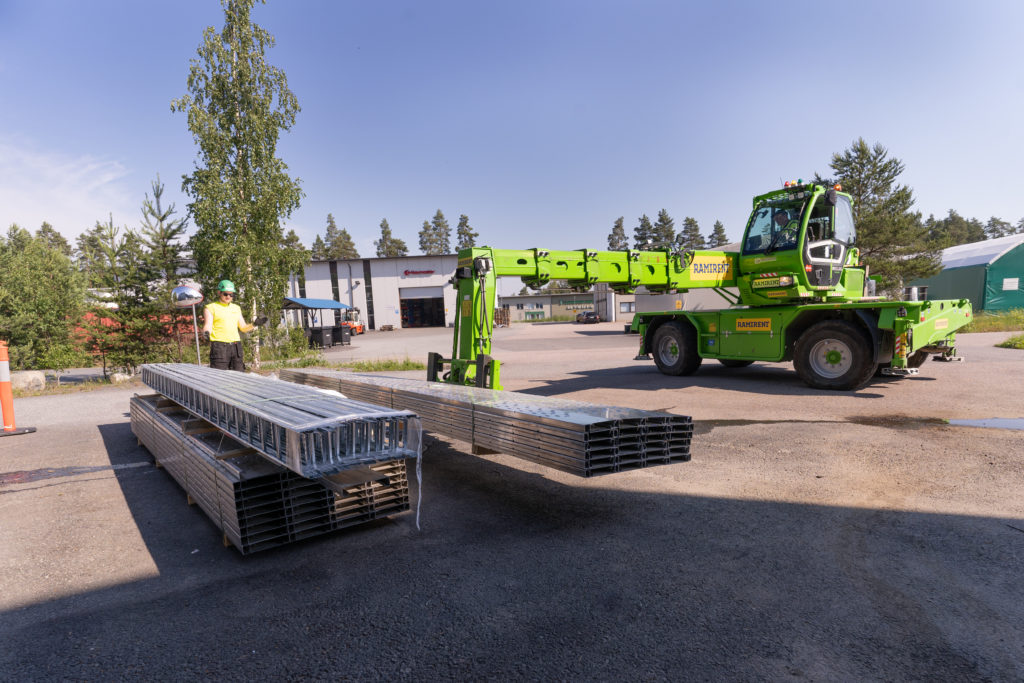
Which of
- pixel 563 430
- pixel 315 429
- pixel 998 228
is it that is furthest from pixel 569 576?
pixel 998 228

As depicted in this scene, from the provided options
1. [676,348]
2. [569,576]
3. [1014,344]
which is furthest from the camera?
[1014,344]

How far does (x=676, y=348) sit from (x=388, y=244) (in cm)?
10695

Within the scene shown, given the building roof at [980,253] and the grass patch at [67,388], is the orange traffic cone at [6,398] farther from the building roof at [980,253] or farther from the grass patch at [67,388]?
the building roof at [980,253]

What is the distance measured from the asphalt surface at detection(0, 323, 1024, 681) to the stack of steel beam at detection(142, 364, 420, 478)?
0.70 m

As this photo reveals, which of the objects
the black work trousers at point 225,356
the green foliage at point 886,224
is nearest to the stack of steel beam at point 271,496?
the black work trousers at point 225,356

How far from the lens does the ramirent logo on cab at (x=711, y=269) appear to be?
9211mm

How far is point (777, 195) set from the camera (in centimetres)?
941

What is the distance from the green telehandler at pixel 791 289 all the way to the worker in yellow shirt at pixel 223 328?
298 cm

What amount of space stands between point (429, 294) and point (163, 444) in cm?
4619

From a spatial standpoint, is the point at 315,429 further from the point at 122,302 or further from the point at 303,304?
the point at 303,304

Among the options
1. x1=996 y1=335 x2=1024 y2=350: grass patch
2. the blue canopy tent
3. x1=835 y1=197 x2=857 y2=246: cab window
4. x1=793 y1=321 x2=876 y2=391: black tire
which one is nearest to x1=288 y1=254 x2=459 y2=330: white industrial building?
the blue canopy tent

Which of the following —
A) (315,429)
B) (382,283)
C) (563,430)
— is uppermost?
(382,283)

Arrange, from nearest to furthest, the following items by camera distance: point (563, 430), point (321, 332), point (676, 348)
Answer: point (563, 430)
point (676, 348)
point (321, 332)

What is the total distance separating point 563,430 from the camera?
3.44 metres
